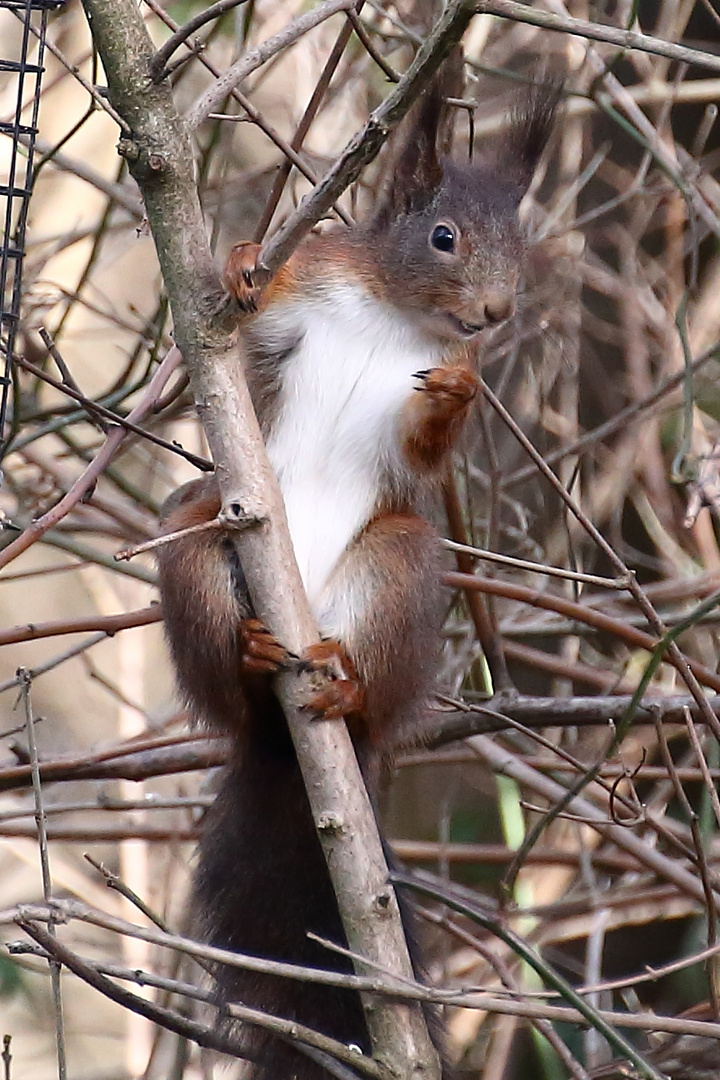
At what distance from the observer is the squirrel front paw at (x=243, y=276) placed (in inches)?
66.7

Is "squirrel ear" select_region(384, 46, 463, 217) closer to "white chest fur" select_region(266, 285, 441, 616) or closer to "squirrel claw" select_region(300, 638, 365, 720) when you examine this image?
"white chest fur" select_region(266, 285, 441, 616)

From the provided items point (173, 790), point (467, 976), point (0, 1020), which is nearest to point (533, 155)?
point (467, 976)

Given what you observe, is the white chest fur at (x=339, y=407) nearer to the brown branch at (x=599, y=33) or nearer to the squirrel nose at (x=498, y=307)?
the squirrel nose at (x=498, y=307)

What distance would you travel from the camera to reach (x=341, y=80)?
355 centimetres

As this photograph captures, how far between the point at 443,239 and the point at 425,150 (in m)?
0.16

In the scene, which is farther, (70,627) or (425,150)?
(425,150)

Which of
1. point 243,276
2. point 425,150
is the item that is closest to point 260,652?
point 243,276

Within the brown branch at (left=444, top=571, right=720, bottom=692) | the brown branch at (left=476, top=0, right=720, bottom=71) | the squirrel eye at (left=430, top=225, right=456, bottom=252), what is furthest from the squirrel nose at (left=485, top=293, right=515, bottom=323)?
the brown branch at (left=476, top=0, right=720, bottom=71)

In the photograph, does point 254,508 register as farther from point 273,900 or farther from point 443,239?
point 443,239

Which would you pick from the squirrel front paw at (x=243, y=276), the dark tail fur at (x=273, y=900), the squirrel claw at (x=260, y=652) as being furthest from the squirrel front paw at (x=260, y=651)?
the squirrel front paw at (x=243, y=276)

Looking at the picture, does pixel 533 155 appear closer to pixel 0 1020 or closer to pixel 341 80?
pixel 341 80

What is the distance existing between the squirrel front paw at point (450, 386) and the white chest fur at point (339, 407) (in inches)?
8.1

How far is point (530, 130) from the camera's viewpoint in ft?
8.36

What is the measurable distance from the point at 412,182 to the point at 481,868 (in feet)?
7.23
